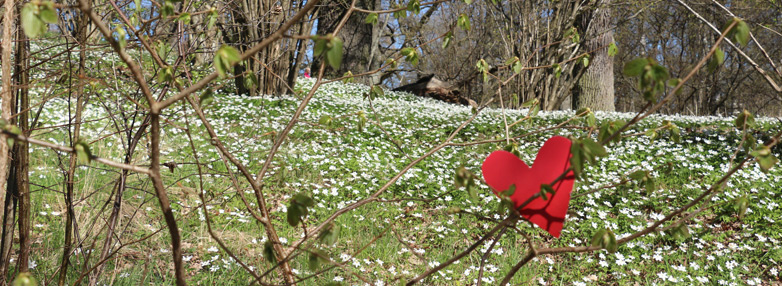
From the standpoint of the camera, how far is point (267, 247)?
0.95m

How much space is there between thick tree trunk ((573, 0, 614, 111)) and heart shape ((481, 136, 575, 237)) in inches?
393

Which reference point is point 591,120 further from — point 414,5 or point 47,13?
point 47,13

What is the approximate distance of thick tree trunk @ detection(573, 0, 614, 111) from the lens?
10.2 meters

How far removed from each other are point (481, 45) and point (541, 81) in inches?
202

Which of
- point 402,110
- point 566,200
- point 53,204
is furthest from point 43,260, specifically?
point 402,110

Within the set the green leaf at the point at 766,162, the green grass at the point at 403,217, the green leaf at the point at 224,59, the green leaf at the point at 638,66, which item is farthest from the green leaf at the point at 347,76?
the green leaf at the point at 766,162

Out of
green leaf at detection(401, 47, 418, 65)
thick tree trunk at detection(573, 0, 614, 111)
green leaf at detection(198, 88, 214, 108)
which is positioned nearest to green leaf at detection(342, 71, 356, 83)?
green leaf at detection(401, 47, 418, 65)

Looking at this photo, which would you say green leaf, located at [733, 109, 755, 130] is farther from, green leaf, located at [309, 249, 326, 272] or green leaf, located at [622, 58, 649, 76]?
green leaf, located at [309, 249, 326, 272]

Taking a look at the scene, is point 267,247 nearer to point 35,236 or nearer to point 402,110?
point 35,236

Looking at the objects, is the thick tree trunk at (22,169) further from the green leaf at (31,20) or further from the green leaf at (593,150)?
the green leaf at (593,150)

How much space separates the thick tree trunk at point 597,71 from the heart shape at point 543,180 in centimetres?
999

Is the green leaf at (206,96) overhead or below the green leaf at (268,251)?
overhead

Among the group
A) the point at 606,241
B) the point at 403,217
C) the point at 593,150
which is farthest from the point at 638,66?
the point at 403,217

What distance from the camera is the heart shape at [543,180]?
2.93 ft
